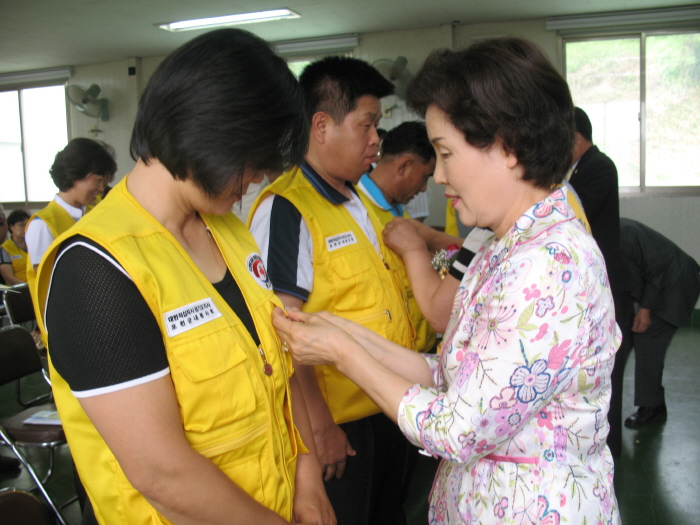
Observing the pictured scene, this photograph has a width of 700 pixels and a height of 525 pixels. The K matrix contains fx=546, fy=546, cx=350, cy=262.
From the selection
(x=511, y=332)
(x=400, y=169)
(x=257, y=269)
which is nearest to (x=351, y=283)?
(x=257, y=269)

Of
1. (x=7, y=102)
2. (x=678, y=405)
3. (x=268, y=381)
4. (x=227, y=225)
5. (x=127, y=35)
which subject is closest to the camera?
(x=268, y=381)

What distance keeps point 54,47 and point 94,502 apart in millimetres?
7986

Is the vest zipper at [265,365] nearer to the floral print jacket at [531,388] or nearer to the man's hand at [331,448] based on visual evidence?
the floral print jacket at [531,388]

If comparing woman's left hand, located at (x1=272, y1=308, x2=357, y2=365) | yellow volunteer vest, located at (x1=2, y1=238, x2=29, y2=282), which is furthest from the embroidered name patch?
yellow volunteer vest, located at (x1=2, y1=238, x2=29, y2=282)

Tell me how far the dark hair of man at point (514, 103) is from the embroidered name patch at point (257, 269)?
527 mm

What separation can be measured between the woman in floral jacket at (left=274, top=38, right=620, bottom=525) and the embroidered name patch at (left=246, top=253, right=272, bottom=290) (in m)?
0.09

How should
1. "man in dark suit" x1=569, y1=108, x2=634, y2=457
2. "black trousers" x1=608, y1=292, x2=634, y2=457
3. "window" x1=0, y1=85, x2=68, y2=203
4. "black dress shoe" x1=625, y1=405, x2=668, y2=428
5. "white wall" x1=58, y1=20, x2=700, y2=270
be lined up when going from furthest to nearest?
"window" x1=0, y1=85, x2=68, y2=203, "white wall" x1=58, y1=20, x2=700, y2=270, "black dress shoe" x1=625, y1=405, x2=668, y2=428, "black trousers" x1=608, y1=292, x2=634, y2=457, "man in dark suit" x1=569, y1=108, x2=634, y2=457

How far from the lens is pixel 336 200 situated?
1.78 m

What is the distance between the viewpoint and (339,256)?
166 centimetres

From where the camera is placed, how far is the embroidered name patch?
3.91 ft

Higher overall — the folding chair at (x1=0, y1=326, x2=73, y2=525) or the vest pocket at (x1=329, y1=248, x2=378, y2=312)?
the vest pocket at (x1=329, y1=248, x2=378, y2=312)

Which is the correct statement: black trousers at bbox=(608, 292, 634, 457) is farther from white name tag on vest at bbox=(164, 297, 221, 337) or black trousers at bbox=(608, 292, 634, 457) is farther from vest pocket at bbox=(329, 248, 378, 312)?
white name tag on vest at bbox=(164, 297, 221, 337)

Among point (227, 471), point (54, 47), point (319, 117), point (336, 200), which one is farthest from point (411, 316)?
point (54, 47)

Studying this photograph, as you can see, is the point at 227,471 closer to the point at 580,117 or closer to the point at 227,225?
the point at 227,225
